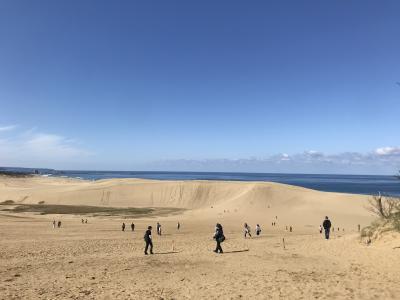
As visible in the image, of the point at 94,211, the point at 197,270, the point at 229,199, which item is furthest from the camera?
the point at 229,199

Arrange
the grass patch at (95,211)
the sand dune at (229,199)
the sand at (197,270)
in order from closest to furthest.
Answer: the sand at (197,270), the sand dune at (229,199), the grass patch at (95,211)

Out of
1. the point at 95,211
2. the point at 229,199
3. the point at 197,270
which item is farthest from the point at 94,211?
the point at 197,270

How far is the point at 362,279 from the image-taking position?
14484mm

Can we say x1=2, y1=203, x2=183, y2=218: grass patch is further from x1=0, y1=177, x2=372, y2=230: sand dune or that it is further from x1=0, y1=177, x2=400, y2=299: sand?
x1=0, y1=177, x2=400, y2=299: sand

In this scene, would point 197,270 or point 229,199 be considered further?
point 229,199

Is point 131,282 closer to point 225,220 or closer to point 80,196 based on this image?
point 225,220

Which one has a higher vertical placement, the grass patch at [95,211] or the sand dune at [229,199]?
the sand dune at [229,199]

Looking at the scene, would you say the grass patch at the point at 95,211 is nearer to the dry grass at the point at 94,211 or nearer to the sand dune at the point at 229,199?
the dry grass at the point at 94,211

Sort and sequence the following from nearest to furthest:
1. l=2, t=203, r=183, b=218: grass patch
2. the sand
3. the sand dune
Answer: the sand → the sand dune → l=2, t=203, r=183, b=218: grass patch

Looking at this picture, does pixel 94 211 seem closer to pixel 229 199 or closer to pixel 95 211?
pixel 95 211

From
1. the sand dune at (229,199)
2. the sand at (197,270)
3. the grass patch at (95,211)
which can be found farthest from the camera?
the grass patch at (95,211)

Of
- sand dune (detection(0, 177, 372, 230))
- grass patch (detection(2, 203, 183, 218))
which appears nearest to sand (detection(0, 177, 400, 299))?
sand dune (detection(0, 177, 372, 230))

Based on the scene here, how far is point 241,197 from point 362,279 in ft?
163

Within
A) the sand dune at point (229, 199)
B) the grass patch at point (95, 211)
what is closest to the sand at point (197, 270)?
the sand dune at point (229, 199)
